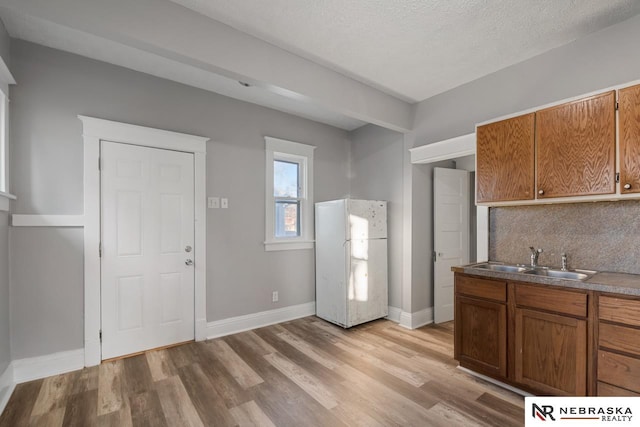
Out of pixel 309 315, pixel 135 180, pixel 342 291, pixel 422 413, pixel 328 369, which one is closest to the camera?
pixel 422 413

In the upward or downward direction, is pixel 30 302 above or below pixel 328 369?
above

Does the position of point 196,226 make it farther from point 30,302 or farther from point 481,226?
point 481,226

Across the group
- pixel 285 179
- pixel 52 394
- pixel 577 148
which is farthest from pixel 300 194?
pixel 52 394

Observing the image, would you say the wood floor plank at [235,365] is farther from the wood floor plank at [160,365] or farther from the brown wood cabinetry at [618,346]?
the brown wood cabinetry at [618,346]

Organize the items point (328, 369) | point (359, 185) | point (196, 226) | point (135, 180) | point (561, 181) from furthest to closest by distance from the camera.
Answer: point (359, 185), point (196, 226), point (135, 180), point (328, 369), point (561, 181)

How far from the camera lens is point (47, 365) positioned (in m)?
2.43

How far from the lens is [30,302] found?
239 centimetres

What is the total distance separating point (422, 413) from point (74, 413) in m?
2.39

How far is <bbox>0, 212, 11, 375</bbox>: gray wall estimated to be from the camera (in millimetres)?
2131

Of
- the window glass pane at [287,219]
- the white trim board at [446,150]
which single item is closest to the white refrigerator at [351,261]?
the window glass pane at [287,219]

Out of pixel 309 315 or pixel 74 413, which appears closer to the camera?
pixel 74 413

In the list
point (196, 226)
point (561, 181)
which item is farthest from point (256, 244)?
point (561, 181)

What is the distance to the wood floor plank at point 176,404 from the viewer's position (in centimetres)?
192

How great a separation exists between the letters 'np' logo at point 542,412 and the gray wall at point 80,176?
2679mm
